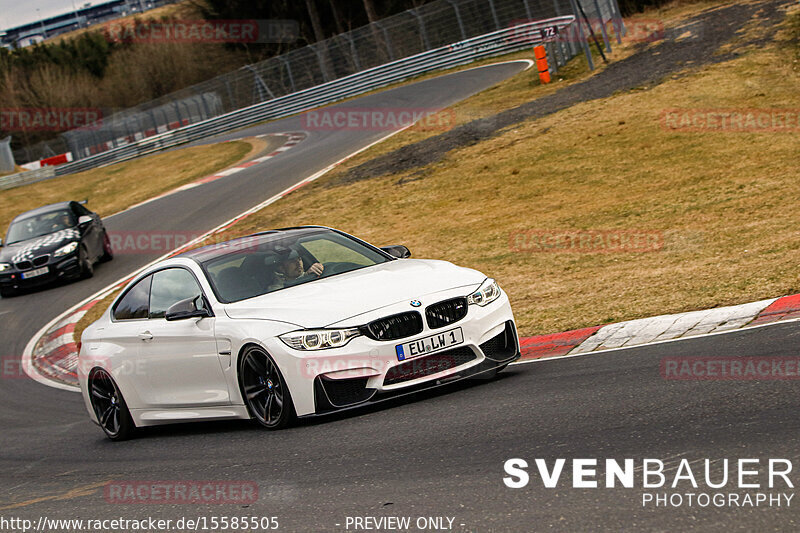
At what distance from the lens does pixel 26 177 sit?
5322cm

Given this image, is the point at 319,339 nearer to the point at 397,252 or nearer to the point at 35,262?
the point at 397,252

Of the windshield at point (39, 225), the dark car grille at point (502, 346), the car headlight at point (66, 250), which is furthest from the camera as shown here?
the windshield at point (39, 225)

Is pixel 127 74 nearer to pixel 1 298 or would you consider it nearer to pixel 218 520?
pixel 1 298

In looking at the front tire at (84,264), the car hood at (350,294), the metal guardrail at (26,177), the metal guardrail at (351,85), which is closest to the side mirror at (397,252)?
the car hood at (350,294)

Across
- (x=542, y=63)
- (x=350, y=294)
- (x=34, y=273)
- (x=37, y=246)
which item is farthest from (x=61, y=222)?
(x=350, y=294)

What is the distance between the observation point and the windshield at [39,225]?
2091 centimetres

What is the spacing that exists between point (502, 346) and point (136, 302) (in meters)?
3.27

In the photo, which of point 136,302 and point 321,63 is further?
point 321,63

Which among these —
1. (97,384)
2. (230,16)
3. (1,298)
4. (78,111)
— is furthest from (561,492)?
(78,111)

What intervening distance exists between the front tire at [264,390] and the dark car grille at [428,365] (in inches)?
29.4

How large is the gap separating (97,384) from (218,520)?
3.89m

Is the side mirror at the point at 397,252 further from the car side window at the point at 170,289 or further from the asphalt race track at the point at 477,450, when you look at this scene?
the car side window at the point at 170,289

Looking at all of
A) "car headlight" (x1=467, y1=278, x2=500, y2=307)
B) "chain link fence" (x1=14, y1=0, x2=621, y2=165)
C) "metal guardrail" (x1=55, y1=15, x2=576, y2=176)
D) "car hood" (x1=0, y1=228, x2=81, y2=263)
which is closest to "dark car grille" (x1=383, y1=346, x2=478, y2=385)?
"car headlight" (x1=467, y1=278, x2=500, y2=307)

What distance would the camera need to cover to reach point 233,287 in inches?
300
